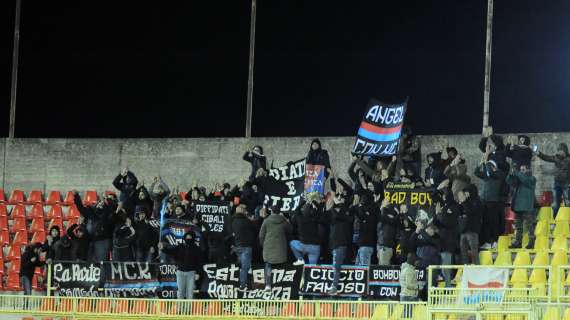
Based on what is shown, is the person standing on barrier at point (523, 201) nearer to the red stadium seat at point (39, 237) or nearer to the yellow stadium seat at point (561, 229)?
the yellow stadium seat at point (561, 229)

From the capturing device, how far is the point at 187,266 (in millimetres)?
26016

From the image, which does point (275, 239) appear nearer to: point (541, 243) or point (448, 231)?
point (448, 231)

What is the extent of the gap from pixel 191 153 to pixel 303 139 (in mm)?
2734

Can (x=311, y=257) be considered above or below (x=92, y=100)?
below

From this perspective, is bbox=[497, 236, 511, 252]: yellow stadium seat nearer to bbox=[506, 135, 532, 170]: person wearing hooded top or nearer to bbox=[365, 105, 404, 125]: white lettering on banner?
bbox=[506, 135, 532, 170]: person wearing hooded top

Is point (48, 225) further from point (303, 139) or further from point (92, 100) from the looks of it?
point (303, 139)

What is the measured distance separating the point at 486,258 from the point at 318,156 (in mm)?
4354

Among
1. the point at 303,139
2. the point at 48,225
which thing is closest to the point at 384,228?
the point at 303,139

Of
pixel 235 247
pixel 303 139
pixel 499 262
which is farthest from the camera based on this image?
pixel 303 139

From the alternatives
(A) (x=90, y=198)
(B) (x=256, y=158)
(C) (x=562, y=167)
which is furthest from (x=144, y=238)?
(C) (x=562, y=167)

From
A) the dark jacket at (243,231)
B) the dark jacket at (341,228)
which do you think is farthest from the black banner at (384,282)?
the dark jacket at (243,231)

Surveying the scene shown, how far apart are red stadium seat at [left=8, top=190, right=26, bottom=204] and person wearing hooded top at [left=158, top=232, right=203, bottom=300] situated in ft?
22.6

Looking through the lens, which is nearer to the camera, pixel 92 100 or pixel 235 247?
pixel 235 247

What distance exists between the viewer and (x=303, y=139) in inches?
1188
